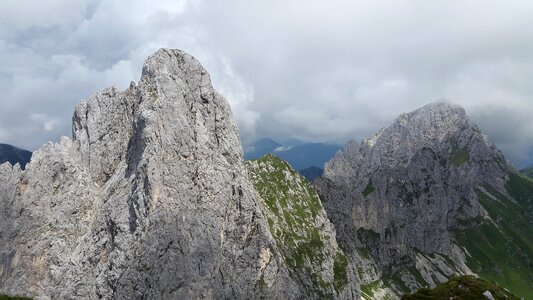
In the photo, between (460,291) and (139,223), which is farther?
(139,223)

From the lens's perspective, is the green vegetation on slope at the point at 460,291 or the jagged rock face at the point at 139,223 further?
the jagged rock face at the point at 139,223

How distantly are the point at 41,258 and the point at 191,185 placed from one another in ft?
195

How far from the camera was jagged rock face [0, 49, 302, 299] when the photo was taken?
176 metres

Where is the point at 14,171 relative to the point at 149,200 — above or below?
above

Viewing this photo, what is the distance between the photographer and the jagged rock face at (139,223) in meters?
176

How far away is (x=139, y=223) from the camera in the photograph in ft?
580

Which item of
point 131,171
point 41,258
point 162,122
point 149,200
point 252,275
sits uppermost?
point 162,122

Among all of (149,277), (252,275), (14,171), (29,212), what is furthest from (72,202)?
(252,275)

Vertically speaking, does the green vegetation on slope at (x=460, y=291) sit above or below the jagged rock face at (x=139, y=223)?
below

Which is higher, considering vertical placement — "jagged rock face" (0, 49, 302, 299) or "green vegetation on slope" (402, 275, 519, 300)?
"jagged rock face" (0, 49, 302, 299)

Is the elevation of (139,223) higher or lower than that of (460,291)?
higher

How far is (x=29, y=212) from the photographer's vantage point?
188 meters

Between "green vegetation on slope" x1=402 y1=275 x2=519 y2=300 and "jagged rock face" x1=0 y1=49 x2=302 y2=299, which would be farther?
"jagged rock face" x1=0 y1=49 x2=302 y2=299

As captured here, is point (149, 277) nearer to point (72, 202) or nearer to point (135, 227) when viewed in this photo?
point (135, 227)
